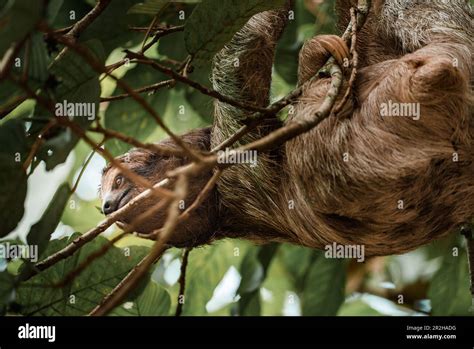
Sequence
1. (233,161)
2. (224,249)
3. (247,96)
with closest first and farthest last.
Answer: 1. (233,161)
2. (247,96)
3. (224,249)

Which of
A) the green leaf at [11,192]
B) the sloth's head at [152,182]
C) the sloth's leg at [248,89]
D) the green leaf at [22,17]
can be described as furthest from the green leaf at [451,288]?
the green leaf at [22,17]

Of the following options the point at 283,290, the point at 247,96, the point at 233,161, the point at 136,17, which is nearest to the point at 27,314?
the point at 233,161

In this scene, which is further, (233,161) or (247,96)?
(247,96)

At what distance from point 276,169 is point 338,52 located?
1004 millimetres

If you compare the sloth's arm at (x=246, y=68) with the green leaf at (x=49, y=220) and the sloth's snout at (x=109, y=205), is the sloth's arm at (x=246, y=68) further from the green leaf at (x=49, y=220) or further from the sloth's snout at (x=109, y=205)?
the green leaf at (x=49, y=220)

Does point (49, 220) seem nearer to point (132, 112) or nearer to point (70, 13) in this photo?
point (132, 112)

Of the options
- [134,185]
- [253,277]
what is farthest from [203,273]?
[134,185]

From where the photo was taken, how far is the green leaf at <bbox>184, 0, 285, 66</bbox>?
130 inches

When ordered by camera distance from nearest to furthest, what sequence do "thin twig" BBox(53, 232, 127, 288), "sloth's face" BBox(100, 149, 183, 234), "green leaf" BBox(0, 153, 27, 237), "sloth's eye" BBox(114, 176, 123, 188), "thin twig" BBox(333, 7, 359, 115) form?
1. "thin twig" BBox(53, 232, 127, 288)
2. "green leaf" BBox(0, 153, 27, 237)
3. "thin twig" BBox(333, 7, 359, 115)
4. "sloth's face" BBox(100, 149, 183, 234)
5. "sloth's eye" BBox(114, 176, 123, 188)

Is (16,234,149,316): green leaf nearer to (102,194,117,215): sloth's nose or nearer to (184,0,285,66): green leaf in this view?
(102,194,117,215): sloth's nose

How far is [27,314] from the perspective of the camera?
3.50m

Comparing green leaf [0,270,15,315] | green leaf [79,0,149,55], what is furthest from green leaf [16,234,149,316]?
green leaf [79,0,149,55]

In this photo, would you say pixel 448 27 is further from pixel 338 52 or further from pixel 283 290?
pixel 283 290

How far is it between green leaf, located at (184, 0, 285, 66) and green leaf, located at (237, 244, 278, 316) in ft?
7.84
